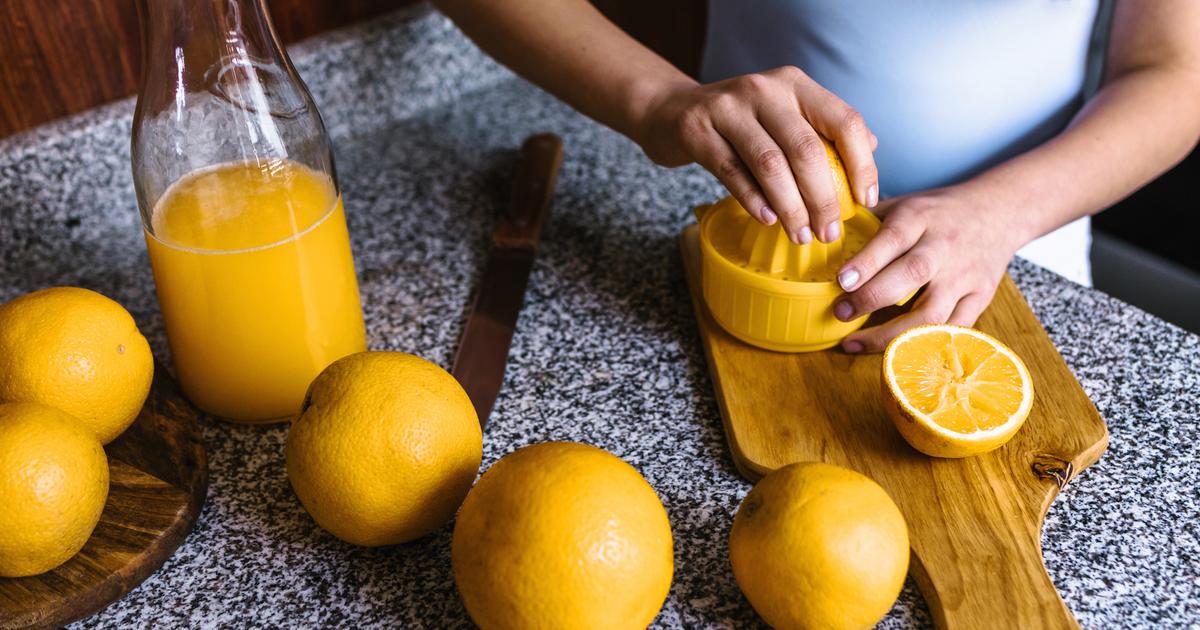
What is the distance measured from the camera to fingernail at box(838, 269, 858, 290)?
0.83 metres

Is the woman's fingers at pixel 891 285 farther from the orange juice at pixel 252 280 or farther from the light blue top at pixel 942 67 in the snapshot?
the orange juice at pixel 252 280

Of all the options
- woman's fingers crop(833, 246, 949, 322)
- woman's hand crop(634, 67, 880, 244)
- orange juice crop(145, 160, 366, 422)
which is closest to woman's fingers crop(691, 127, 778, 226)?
woman's hand crop(634, 67, 880, 244)

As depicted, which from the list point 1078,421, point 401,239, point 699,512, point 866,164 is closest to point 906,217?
point 866,164

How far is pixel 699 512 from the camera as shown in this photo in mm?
758

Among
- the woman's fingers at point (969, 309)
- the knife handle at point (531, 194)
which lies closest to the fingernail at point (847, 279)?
the woman's fingers at point (969, 309)

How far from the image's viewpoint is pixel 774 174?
825 mm

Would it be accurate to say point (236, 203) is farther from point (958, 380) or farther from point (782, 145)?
point (958, 380)

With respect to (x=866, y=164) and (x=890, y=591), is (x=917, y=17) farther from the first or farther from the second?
(x=890, y=591)

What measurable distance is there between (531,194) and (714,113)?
1.09 feet

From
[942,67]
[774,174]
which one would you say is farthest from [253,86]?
[942,67]

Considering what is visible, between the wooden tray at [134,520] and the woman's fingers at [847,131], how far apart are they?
624mm

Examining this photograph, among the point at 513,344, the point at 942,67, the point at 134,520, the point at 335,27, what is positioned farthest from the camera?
the point at 335,27

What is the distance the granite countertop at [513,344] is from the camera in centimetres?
69

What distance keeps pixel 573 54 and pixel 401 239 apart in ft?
1.01
